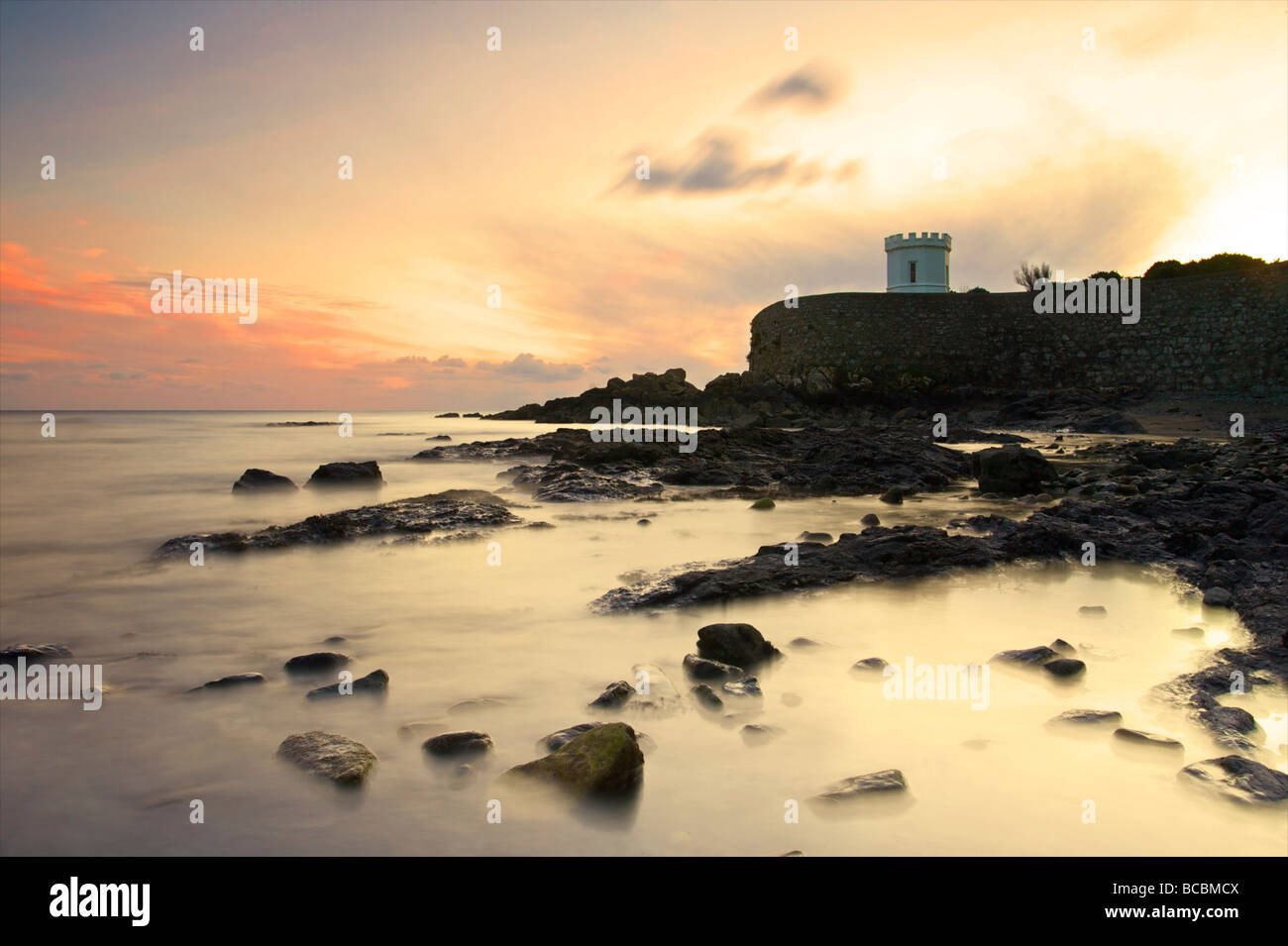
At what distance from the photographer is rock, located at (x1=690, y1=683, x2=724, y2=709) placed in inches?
164

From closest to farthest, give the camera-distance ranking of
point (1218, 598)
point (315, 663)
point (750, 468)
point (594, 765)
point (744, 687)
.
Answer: point (594, 765)
point (744, 687)
point (315, 663)
point (1218, 598)
point (750, 468)

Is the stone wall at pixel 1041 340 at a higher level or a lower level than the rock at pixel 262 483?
higher

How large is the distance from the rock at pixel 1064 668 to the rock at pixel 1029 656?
109mm

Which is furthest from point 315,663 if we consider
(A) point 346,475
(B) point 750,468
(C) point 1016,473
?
(B) point 750,468

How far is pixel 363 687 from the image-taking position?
4.57m

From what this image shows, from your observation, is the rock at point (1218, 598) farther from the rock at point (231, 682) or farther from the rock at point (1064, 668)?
the rock at point (231, 682)

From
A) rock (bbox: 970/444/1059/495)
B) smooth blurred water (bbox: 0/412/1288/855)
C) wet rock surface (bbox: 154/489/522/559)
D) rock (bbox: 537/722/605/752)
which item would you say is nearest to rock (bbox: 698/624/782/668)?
smooth blurred water (bbox: 0/412/1288/855)

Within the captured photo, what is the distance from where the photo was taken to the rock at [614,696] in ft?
13.9

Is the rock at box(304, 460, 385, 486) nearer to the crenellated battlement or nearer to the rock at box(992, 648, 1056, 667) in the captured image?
the rock at box(992, 648, 1056, 667)

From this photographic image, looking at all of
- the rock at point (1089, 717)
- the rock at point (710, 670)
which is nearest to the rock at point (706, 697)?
the rock at point (710, 670)

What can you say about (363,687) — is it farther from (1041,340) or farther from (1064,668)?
(1041,340)

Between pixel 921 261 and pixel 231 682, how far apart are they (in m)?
50.4

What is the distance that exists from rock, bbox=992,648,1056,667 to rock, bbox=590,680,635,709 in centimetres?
231
